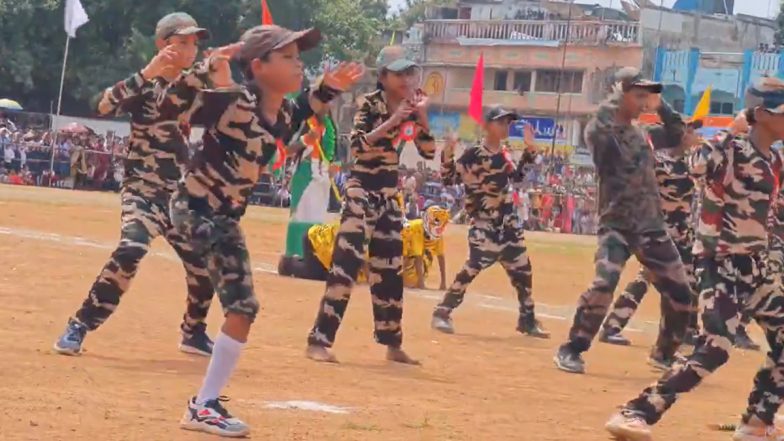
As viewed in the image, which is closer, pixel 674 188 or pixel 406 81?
pixel 406 81

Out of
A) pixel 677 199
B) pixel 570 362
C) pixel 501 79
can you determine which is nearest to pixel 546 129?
pixel 501 79

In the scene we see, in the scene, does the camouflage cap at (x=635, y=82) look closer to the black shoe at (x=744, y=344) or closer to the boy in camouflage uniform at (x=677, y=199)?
the boy in camouflage uniform at (x=677, y=199)

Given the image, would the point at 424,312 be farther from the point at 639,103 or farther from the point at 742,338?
the point at 639,103

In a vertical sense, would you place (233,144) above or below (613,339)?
above

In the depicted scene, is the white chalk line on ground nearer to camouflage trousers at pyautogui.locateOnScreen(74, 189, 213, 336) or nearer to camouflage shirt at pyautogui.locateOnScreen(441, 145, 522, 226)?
camouflage shirt at pyautogui.locateOnScreen(441, 145, 522, 226)

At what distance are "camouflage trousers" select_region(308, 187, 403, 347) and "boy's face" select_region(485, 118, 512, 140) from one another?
3.07 meters

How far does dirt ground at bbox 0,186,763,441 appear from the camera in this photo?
772cm

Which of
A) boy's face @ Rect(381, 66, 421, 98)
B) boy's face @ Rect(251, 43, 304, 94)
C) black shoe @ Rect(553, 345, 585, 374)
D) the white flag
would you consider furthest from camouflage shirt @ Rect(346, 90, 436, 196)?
the white flag

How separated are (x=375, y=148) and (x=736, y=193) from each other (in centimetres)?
326

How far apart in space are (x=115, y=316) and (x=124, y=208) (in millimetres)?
2586

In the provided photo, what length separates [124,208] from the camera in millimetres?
9977

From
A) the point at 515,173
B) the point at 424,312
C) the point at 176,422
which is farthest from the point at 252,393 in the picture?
the point at 424,312

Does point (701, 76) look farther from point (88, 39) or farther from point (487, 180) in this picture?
point (487, 180)

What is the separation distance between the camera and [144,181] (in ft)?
32.8
